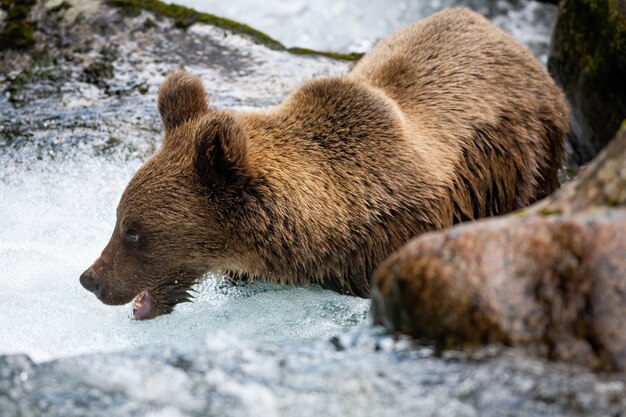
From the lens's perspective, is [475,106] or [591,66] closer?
[475,106]

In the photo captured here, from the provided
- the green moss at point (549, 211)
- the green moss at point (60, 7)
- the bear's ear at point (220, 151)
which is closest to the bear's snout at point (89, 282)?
the bear's ear at point (220, 151)

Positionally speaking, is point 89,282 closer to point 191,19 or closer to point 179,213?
point 179,213

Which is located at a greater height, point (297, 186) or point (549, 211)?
point (549, 211)

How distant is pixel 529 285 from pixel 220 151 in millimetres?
2743

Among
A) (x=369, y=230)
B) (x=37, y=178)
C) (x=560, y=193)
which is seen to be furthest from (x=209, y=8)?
(x=560, y=193)

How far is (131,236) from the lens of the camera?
618cm

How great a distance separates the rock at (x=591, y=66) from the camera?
8.20m

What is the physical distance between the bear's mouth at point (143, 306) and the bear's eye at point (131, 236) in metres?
0.40

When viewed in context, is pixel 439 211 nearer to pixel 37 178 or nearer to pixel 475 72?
pixel 475 72

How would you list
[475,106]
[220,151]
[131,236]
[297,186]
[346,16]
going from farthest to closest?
[346,16]
[475,106]
[131,236]
[297,186]
[220,151]

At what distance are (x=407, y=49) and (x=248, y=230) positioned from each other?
7.25ft

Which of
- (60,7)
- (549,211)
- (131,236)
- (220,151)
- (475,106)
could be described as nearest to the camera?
(549,211)

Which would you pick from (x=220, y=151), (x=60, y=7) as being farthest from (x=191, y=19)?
(x=220, y=151)

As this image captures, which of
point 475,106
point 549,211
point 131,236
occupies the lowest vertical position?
point 131,236
